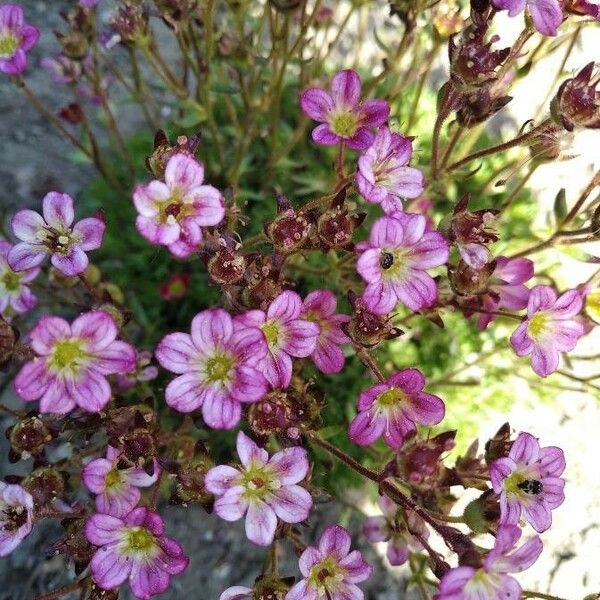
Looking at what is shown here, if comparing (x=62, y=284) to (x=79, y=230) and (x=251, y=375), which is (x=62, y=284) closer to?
(x=79, y=230)

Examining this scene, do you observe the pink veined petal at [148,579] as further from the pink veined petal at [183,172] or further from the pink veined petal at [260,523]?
the pink veined petal at [183,172]

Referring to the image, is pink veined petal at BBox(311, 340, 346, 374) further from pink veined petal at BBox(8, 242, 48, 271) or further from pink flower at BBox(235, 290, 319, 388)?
pink veined petal at BBox(8, 242, 48, 271)

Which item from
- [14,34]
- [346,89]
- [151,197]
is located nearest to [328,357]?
[151,197]

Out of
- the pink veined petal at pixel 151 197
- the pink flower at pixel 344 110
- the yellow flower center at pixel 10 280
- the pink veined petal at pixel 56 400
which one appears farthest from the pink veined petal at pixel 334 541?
the yellow flower center at pixel 10 280

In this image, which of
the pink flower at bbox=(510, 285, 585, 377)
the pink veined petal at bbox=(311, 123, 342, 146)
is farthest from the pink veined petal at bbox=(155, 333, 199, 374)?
the pink flower at bbox=(510, 285, 585, 377)

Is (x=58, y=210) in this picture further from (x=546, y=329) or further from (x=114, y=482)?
(x=546, y=329)
